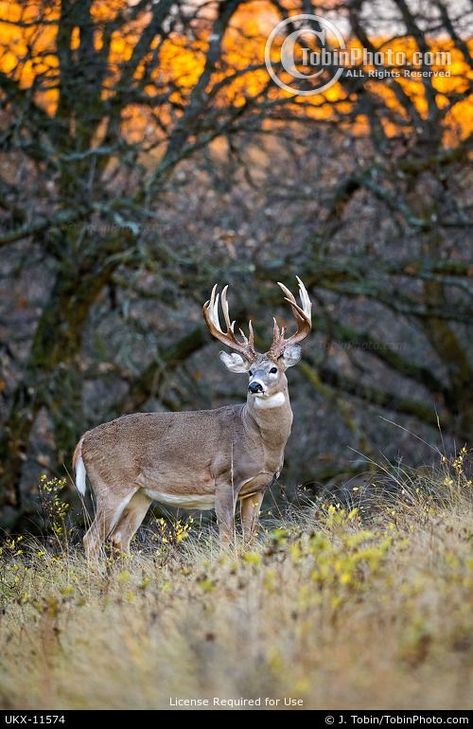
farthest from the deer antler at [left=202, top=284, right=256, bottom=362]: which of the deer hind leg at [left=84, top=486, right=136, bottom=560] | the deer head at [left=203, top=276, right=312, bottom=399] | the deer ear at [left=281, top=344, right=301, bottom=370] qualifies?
the deer hind leg at [left=84, top=486, right=136, bottom=560]

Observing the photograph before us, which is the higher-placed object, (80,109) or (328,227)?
(80,109)

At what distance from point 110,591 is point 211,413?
2.55 metres

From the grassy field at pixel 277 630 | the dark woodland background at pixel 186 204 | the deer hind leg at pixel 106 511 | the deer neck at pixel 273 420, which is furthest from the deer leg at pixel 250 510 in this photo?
the dark woodland background at pixel 186 204

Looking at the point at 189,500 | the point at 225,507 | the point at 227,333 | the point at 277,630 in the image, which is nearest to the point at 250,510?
the point at 225,507

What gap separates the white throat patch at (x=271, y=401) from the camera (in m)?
7.48

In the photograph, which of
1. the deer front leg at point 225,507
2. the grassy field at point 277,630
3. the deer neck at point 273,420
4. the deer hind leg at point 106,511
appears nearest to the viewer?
the grassy field at point 277,630

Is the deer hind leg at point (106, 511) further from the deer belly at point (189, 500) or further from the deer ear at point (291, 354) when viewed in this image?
the deer ear at point (291, 354)

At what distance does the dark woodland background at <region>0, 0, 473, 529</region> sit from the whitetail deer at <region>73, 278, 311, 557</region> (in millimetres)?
1858

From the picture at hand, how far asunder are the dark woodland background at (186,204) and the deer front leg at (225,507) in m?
2.08

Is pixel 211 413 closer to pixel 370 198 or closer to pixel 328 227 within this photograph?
pixel 328 227

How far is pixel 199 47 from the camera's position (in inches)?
423

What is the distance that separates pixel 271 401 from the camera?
749 cm

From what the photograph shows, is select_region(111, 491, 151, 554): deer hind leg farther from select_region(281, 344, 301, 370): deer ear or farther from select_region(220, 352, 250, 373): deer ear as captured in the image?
select_region(281, 344, 301, 370): deer ear

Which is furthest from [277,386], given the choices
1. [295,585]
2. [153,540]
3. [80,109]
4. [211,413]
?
[80,109]
